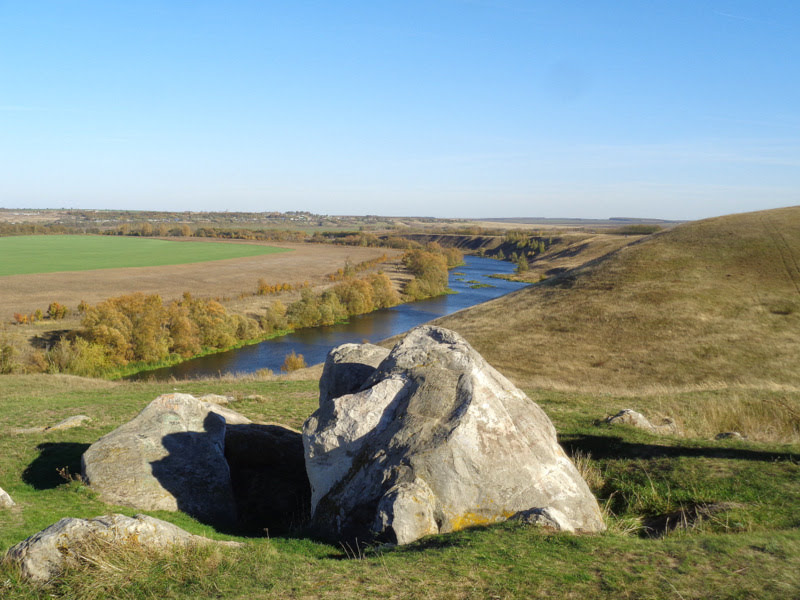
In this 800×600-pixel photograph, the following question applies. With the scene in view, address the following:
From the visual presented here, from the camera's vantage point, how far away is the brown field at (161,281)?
3364 inches

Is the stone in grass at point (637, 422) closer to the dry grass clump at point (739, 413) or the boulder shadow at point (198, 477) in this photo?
the dry grass clump at point (739, 413)

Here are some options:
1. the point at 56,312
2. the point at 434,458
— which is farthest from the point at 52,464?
the point at 56,312

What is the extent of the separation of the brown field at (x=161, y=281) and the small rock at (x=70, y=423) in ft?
215

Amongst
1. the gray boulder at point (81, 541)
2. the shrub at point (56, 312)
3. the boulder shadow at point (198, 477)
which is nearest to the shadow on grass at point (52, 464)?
the boulder shadow at point (198, 477)

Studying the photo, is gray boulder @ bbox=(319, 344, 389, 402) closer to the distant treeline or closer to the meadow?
the meadow

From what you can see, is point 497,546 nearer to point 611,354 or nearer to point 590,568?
point 590,568

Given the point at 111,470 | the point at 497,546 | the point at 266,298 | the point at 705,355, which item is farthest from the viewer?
the point at 266,298

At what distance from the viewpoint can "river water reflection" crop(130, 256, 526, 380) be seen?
5903cm

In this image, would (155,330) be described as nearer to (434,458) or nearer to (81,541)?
(81,541)

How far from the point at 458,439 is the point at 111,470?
8.61 meters

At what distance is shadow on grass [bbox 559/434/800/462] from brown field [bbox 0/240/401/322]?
7964 cm

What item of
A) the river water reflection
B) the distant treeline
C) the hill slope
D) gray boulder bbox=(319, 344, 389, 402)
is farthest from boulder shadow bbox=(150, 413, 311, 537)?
the distant treeline

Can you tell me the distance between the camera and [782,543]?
873 cm

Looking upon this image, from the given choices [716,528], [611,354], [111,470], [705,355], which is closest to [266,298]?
[611,354]
